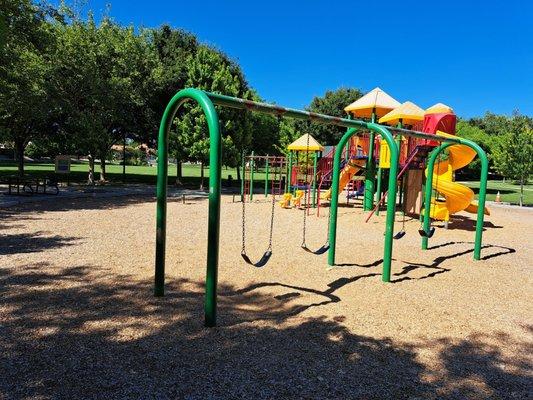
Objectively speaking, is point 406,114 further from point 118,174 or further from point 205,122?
point 118,174

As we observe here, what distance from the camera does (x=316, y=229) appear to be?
10953 millimetres

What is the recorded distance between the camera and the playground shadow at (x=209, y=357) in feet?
9.82

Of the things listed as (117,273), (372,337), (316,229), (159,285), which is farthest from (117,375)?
(316,229)

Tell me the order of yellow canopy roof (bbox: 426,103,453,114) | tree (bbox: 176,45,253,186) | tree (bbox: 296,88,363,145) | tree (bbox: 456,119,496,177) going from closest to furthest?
yellow canopy roof (bbox: 426,103,453,114) → tree (bbox: 176,45,253,186) → tree (bbox: 296,88,363,145) → tree (bbox: 456,119,496,177)

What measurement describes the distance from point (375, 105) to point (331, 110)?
31.0 metres

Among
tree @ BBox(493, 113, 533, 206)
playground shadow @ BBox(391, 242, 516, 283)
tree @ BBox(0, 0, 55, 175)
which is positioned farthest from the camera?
tree @ BBox(493, 113, 533, 206)

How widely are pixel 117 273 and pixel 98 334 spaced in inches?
84.8

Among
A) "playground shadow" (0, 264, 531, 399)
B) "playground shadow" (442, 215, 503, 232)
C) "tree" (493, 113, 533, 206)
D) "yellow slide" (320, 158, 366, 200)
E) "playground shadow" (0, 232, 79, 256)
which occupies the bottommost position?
"playground shadow" (0, 264, 531, 399)

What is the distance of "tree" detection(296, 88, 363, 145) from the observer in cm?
4506

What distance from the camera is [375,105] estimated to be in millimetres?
15812

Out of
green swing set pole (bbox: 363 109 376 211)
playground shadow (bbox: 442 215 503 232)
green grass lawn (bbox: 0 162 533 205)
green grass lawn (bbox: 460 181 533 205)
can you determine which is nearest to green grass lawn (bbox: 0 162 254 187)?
green grass lawn (bbox: 0 162 533 205)

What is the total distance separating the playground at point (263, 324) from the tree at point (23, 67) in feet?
26.8

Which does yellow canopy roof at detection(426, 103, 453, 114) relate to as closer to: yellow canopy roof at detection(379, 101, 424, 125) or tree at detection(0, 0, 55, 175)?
yellow canopy roof at detection(379, 101, 424, 125)

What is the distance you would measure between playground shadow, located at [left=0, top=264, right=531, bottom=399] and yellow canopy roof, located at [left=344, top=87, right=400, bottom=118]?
503 inches
